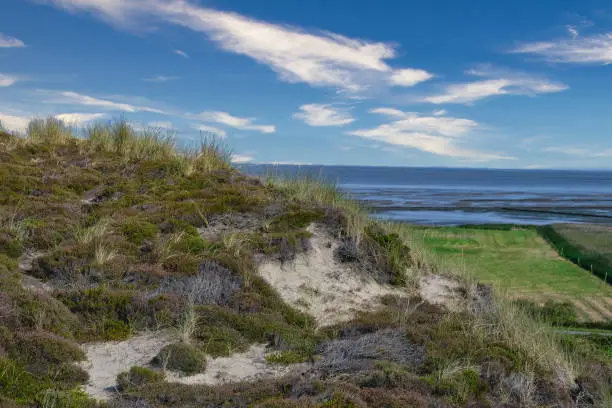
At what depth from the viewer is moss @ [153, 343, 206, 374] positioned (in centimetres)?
837

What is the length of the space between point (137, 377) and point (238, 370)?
157 centimetres

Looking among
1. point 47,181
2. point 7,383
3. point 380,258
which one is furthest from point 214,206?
point 7,383

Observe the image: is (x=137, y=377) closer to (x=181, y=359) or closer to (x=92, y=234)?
(x=181, y=359)

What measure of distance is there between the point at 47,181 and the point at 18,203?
303 centimetres

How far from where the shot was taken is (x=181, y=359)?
332 inches

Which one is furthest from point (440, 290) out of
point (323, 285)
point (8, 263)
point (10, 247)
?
point (10, 247)

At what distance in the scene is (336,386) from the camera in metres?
7.41

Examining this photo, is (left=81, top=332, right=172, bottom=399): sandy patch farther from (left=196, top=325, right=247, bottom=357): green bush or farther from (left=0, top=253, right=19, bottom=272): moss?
(left=0, top=253, right=19, bottom=272): moss

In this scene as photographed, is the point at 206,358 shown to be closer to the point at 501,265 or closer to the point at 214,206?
the point at 214,206

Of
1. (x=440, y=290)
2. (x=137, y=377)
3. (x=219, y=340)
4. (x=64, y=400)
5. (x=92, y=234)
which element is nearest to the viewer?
(x=64, y=400)

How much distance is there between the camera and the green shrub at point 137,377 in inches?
304

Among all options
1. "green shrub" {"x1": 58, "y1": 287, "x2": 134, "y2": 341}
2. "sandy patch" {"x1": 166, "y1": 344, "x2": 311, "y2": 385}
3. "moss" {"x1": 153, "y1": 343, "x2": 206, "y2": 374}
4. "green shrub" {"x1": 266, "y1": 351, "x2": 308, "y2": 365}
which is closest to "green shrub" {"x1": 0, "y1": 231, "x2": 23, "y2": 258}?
"green shrub" {"x1": 58, "y1": 287, "x2": 134, "y2": 341}

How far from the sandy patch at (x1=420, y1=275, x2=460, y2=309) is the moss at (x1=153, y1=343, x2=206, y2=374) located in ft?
22.6

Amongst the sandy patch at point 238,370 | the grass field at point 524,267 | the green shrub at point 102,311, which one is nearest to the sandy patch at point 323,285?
the sandy patch at point 238,370
